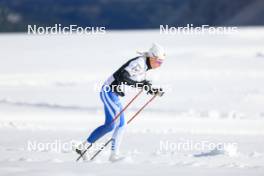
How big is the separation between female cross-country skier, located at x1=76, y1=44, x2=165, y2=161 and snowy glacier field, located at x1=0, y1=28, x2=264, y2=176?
0.42m

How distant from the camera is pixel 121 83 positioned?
9.35 m

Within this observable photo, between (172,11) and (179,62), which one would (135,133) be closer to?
(179,62)

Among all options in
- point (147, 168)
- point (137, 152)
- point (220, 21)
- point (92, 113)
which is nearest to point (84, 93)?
point (92, 113)

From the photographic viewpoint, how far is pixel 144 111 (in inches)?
670

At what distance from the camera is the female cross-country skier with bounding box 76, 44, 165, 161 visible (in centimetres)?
923

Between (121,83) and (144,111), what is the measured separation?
7.70m

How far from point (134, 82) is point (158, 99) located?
32.4 feet

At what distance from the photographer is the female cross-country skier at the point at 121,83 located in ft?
30.3

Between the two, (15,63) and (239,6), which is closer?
(15,63)

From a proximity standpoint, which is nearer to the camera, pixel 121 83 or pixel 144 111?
pixel 121 83

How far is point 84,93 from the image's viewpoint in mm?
20453

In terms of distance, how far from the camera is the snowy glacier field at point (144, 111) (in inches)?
361

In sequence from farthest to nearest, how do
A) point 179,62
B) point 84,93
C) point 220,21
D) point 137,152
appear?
point 220,21, point 179,62, point 84,93, point 137,152

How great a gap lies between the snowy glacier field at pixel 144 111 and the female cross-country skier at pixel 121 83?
0.42 m
